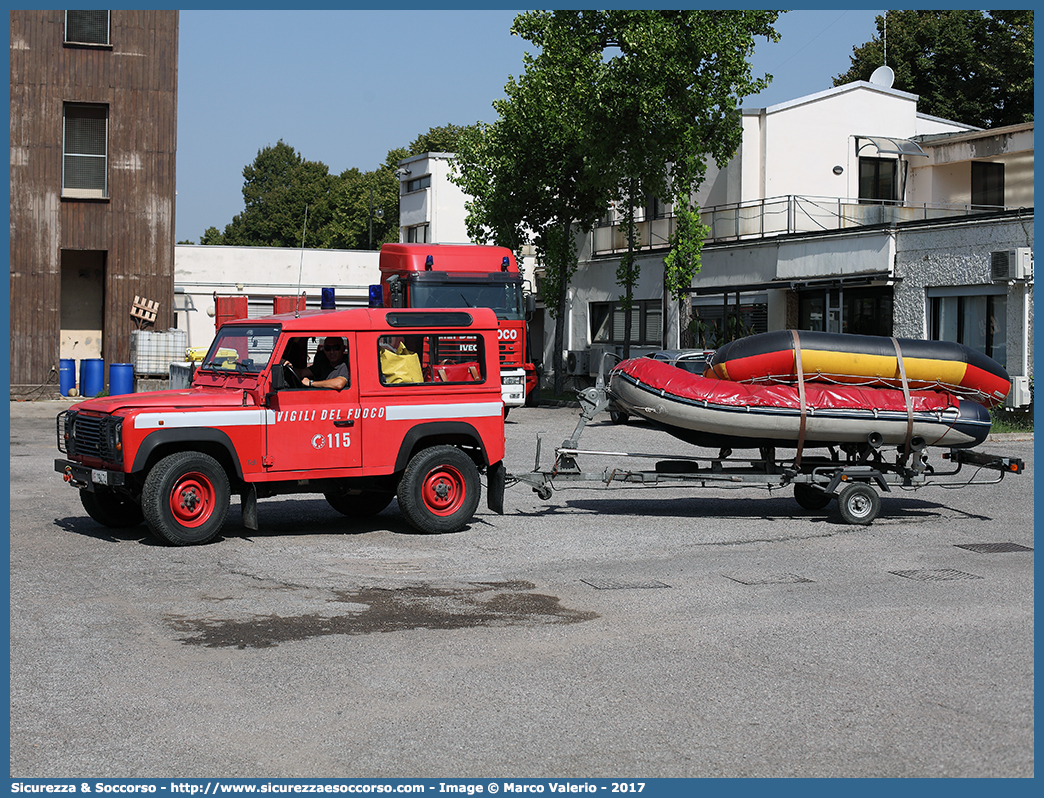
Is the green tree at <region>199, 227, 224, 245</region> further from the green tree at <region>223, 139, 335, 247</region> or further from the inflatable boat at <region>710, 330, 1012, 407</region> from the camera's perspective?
the inflatable boat at <region>710, 330, 1012, 407</region>

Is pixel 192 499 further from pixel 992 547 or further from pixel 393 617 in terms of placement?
pixel 992 547

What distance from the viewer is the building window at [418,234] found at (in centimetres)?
5803

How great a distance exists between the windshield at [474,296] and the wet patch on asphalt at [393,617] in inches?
544

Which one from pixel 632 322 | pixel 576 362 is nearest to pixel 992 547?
pixel 632 322

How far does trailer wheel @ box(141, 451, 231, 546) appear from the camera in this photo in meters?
10.6

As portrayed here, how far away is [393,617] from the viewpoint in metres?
8.24

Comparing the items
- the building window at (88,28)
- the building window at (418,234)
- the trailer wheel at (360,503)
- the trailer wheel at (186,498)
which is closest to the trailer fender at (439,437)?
the trailer wheel at (360,503)

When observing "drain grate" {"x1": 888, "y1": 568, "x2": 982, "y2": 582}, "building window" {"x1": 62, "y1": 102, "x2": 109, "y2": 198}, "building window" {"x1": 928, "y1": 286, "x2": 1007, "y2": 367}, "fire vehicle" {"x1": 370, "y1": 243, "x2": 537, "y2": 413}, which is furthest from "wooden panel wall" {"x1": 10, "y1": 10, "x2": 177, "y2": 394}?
"drain grate" {"x1": 888, "y1": 568, "x2": 982, "y2": 582}

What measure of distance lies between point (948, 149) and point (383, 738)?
34343 millimetres

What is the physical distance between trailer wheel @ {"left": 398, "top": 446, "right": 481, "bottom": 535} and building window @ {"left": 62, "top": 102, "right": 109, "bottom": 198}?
81.5 ft

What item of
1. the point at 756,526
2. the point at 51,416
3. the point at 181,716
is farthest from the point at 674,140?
the point at 181,716

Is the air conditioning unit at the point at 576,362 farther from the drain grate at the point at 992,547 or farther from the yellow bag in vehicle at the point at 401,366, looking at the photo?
the drain grate at the point at 992,547

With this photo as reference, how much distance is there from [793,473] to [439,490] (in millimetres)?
3917

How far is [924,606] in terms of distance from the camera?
28.1 ft
